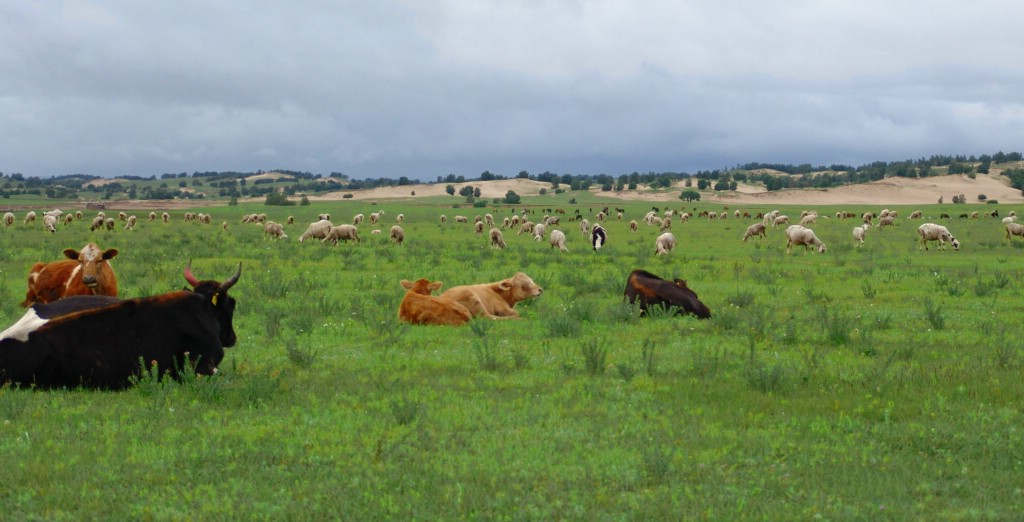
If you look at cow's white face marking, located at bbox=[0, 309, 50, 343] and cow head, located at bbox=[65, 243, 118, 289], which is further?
cow head, located at bbox=[65, 243, 118, 289]

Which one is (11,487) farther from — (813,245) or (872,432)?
(813,245)

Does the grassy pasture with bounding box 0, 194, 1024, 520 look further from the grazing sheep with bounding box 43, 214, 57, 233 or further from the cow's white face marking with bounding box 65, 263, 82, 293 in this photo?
the grazing sheep with bounding box 43, 214, 57, 233

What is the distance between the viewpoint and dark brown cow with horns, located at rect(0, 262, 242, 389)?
7785 millimetres

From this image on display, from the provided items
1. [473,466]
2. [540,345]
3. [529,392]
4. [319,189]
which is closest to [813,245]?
[540,345]

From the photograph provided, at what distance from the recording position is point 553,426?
6.65 meters

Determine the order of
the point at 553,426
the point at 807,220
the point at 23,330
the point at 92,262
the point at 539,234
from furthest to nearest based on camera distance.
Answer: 1. the point at 807,220
2. the point at 539,234
3. the point at 92,262
4. the point at 23,330
5. the point at 553,426

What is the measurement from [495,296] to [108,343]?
6.96 m

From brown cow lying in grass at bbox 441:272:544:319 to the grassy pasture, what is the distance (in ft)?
2.45

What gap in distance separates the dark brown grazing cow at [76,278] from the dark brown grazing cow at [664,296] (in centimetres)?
871

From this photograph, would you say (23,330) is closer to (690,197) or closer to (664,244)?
(664,244)

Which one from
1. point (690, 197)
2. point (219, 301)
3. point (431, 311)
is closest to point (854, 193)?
point (690, 197)

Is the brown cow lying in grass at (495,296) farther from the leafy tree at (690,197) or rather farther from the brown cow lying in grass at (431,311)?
the leafy tree at (690,197)

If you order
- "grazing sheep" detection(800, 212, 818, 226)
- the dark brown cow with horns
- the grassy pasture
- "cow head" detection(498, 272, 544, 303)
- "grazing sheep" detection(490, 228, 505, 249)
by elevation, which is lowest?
"grazing sheep" detection(800, 212, 818, 226)

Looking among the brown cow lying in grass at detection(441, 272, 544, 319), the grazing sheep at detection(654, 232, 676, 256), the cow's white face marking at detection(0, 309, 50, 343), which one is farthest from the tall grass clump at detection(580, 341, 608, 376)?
the grazing sheep at detection(654, 232, 676, 256)
